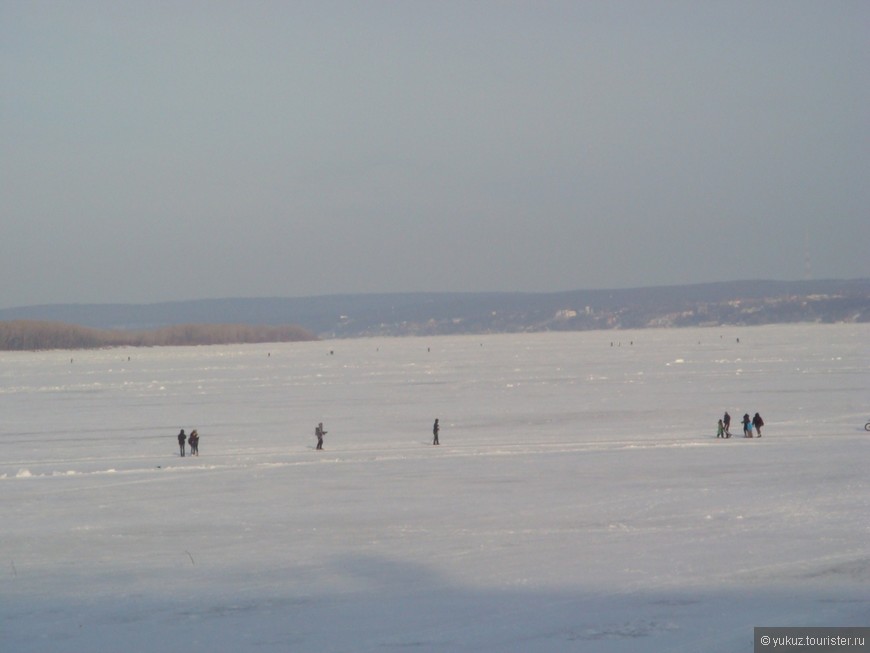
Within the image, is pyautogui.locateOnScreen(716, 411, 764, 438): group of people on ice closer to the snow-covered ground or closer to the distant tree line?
the snow-covered ground

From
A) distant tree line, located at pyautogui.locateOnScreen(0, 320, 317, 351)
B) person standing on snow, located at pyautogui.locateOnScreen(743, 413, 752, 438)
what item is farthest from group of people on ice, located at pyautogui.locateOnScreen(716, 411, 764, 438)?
distant tree line, located at pyautogui.locateOnScreen(0, 320, 317, 351)

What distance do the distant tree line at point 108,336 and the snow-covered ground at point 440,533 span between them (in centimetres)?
12218

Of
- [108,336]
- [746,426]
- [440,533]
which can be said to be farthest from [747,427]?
[108,336]

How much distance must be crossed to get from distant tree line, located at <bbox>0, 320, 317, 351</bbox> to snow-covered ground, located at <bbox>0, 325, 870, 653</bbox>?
122 meters

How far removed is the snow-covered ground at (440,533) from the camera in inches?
343

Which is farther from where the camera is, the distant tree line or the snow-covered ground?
the distant tree line

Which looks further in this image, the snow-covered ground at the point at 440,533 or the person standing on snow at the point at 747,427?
the person standing on snow at the point at 747,427

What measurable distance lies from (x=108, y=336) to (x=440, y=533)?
151013 millimetres

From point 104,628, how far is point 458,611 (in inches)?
118

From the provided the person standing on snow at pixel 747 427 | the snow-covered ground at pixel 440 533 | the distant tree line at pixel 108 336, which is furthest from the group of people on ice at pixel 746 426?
the distant tree line at pixel 108 336

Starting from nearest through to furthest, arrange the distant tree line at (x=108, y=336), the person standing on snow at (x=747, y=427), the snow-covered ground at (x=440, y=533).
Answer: the snow-covered ground at (x=440, y=533)
the person standing on snow at (x=747, y=427)
the distant tree line at (x=108, y=336)

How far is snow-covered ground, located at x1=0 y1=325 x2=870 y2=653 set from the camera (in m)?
8.70

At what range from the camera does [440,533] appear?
12.2 meters

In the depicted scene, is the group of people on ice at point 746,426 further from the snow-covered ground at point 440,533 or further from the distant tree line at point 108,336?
the distant tree line at point 108,336
